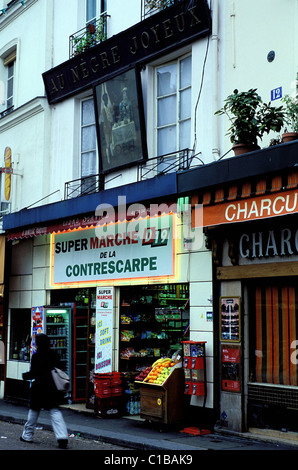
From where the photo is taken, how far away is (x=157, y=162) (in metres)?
12.6

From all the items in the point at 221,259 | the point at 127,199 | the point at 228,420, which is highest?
the point at 127,199

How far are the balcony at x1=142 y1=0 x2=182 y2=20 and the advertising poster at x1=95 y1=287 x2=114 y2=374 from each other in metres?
5.69

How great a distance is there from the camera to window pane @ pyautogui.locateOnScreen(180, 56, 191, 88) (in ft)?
40.0

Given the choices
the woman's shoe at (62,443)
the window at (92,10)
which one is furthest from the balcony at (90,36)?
the woman's shoe at (62,443)

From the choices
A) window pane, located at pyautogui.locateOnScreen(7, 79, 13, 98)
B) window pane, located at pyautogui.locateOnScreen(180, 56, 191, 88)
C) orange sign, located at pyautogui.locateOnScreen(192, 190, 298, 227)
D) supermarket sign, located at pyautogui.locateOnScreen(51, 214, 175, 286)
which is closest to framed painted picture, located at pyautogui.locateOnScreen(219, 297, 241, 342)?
orange sign, located at pyautogui.locateOnScreen(192, 190, 298, 227)

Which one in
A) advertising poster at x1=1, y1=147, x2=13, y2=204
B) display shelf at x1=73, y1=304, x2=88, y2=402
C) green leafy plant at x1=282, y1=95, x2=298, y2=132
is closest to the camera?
green leafy plant at x1=282, y1=95, x2=298, y2=132

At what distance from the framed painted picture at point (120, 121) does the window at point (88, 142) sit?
0.77 m

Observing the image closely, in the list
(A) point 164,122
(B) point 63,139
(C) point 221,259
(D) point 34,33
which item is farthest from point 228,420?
(D) point 34,33

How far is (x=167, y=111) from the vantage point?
12.7 metres

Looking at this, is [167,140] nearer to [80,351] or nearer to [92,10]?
[92,10]

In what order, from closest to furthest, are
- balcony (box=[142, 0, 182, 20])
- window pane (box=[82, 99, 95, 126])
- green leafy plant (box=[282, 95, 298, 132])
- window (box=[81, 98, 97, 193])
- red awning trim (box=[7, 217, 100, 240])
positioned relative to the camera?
green leafy plant (box=[282, 95, 298, 132]) < balcony (box=[142, 0, 182, 20]) < red awning trim (box=[7, 217, 100, 240]) < window (box=[81, 98, 97, 193]) < window pane (box=[82, 99, 95, 126])

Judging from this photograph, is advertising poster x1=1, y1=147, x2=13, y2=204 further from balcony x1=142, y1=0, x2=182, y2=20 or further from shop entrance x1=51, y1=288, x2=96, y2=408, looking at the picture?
balcony x1=142, y1=0, x2=182, y2=20

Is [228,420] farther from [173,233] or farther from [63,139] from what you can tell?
[63,139]

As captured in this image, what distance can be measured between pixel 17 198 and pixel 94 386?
239 inches
